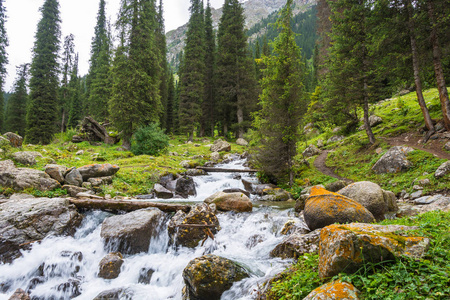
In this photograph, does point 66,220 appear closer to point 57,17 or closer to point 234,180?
point 234,180

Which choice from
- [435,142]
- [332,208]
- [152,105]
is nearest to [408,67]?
[435,142]

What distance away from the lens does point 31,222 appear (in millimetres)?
6594

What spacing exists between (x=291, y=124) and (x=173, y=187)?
327 inches

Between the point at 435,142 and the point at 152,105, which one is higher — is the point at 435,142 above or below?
below

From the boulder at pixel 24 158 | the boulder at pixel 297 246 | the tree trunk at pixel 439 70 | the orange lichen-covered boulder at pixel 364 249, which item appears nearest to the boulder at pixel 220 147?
the boulder at pixel 24 158

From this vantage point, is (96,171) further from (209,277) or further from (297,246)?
(297,246)

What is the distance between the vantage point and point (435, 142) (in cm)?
1109

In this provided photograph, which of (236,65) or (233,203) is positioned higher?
(236,65)

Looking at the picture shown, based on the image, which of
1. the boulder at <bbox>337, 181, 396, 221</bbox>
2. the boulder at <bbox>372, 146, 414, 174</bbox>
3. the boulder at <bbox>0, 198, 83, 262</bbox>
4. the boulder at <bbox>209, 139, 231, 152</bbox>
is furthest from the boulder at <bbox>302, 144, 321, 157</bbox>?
the boulder at <bbox>0, 198, 83, 262</bbox>

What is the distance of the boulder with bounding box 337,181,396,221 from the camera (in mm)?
7387

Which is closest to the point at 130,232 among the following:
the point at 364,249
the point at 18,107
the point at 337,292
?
the point at 337,292

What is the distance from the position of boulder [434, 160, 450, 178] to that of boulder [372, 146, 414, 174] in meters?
1.52

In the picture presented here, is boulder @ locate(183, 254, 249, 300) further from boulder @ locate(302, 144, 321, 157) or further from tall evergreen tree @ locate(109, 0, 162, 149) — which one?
tall evergreen tree @ locate(109, 0, 162, 149)

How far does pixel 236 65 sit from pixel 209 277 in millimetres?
33078
